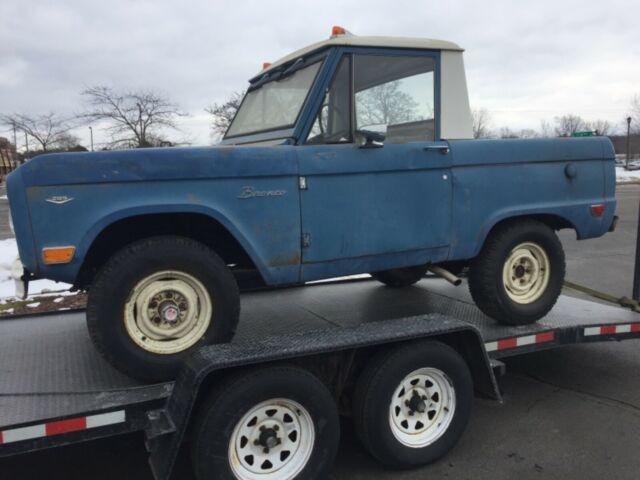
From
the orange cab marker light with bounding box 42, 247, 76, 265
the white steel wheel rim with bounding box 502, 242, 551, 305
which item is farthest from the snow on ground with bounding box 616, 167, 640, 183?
the orange cab marker light with bounding box 42, 247, 76, 265

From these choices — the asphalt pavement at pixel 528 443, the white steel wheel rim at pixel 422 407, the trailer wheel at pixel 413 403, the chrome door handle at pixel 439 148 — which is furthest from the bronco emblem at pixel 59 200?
the chrome door handle at pixel 439 148

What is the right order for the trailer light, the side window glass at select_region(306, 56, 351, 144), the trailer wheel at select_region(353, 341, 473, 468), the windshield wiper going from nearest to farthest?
the trailer wheel at select_region(353, 341, 473, 468)
the side window glass at select_region(306, 56, 351, 144)
the windshield wiper
the trailer light

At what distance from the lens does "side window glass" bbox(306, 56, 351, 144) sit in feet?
11.2

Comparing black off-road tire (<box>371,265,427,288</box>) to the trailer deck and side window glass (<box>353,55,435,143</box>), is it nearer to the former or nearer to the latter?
the trailer deck

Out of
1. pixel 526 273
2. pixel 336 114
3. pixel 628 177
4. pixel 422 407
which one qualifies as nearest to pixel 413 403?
pixel 422 407

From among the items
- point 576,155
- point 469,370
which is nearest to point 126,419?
point 469,370

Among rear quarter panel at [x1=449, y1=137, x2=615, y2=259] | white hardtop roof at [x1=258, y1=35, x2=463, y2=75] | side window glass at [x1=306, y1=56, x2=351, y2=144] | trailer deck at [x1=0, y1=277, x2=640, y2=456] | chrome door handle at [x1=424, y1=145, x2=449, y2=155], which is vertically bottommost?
trailer deck at [x1=0, y1=277, x2=640, y2=456]

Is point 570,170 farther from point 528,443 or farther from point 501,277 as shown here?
point 528,443

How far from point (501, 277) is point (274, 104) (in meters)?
2.07

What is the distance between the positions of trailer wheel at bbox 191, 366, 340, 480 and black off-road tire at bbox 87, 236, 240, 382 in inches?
16.1

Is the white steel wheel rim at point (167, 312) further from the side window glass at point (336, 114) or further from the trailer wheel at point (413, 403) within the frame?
the side window glass at point (336, 114)

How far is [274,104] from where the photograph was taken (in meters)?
3.99

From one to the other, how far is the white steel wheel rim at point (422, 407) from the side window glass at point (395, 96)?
1524 millimetres

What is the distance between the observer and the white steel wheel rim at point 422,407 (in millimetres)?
3191
